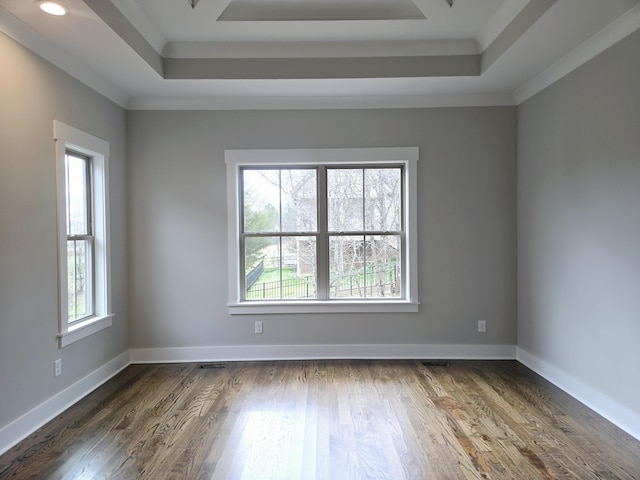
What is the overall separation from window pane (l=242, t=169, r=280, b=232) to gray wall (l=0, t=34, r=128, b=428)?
1.53 meters

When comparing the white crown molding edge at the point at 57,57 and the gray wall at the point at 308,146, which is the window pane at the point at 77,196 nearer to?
the gray wall at the point at 308,146

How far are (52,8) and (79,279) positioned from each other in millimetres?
1994

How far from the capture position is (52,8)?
7.11 feet

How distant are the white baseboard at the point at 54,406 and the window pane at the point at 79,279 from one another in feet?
1.72

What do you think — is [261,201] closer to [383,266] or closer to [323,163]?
[323,163]

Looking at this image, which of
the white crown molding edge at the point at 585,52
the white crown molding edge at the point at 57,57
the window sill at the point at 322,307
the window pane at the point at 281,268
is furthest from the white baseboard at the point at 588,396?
the white crown molding edge at the point at 57,57

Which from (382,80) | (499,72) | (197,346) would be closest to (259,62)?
(382,80)

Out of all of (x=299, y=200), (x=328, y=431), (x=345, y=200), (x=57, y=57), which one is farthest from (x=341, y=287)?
(x=57, y=57)

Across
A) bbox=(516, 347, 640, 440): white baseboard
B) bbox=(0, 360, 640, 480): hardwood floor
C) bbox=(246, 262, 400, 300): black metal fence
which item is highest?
bbox=(246, 262, 400, 300): black metal fence

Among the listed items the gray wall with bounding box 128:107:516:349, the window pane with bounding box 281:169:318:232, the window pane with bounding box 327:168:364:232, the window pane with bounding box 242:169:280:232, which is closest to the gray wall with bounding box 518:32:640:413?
the gray wall with bounding box 128:107:516:349

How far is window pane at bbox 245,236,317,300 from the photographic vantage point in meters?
3.87

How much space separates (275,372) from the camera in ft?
11.3

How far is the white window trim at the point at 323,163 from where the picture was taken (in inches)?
145

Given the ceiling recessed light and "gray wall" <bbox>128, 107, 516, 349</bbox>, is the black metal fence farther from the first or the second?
the ceiling recessed light
